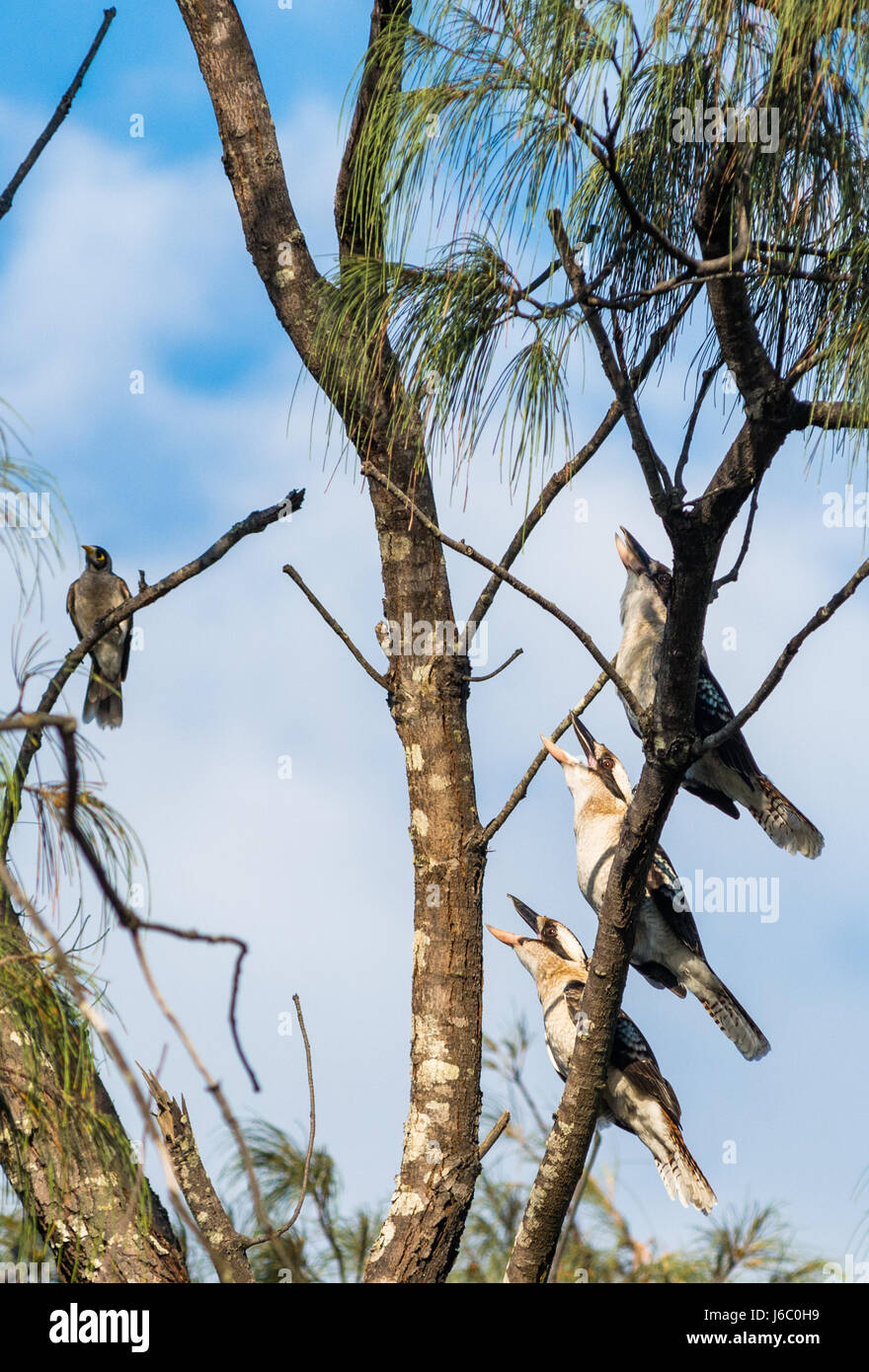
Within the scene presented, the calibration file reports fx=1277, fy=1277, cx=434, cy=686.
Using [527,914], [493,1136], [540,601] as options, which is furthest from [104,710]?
[540,601]

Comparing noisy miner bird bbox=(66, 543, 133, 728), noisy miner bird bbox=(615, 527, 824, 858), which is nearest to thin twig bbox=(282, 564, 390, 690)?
noisy miner bird bbox=(615, 527, 824, 858)

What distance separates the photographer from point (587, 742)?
4137 mm

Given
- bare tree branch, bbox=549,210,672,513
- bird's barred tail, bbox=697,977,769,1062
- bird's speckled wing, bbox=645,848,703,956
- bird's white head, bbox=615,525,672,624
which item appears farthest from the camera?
bird's white head, bbox=615,525,672,624

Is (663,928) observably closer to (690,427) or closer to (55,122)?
(690,427)

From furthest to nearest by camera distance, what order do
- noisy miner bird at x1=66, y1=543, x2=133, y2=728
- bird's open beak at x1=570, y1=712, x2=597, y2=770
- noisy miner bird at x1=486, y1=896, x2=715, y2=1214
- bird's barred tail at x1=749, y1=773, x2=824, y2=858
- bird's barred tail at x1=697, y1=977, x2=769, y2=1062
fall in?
noisy miner bird at x1=66, y1=543, x2=133, y2=728 → bird's open beak at x1=570, y1=712, x2=597, y2=770 → noisy miner bird at x1=486, y1=896, x2=715, y2=1214 → bird's barred tail at x1=697, y1=977, x2=769, y2=1062 → bird's barred tail at x1=749, y1=773, x2=824, y2=858

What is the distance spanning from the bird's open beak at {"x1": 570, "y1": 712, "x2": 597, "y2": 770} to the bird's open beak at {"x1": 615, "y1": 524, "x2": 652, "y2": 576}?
0.53 m

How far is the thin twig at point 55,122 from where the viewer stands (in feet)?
10.5

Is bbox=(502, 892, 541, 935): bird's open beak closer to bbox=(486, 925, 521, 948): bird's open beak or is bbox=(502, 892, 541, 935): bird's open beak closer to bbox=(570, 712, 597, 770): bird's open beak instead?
bbox=(486, 925, 521, 948): bird's open beak

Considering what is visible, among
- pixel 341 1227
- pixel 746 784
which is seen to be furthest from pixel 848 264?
pixel 341 1227

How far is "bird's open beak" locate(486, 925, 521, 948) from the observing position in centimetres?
432

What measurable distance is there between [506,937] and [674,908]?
88cm

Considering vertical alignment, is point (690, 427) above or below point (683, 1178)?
above

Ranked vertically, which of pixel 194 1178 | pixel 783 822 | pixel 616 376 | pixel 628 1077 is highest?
pixel 616 376

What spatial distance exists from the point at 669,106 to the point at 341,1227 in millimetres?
3592
